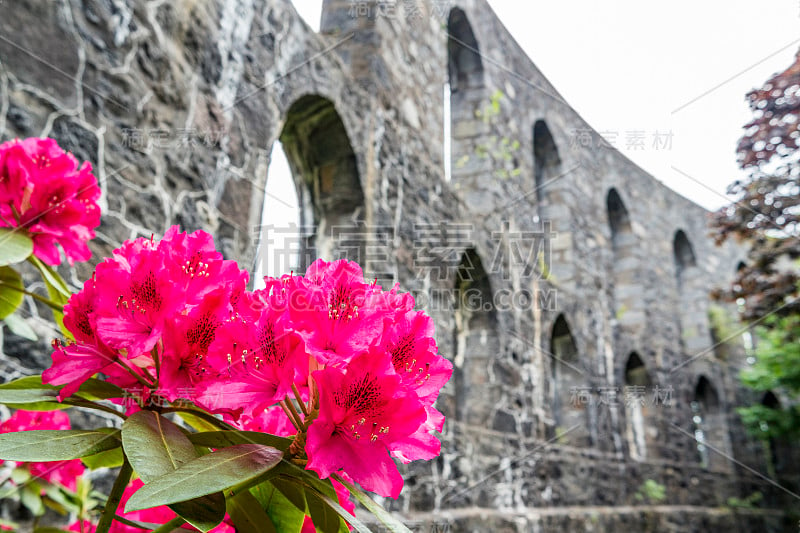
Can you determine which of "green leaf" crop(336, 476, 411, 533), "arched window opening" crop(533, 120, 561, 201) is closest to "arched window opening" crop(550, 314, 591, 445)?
"arched window opening" crop(533, 120, 561, 201)

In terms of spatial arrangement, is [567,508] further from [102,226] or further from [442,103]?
[102,226]

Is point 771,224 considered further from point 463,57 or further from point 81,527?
point 81,527

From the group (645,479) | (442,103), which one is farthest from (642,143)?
(645,479)

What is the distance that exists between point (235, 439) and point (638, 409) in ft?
24.5

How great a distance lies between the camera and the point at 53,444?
50cm

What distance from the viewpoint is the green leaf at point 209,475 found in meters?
0.39

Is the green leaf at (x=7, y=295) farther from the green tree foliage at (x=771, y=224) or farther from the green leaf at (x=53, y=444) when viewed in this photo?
the green tree foliage at (x=771, y=224)

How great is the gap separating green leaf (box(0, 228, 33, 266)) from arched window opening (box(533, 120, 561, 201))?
6.33m

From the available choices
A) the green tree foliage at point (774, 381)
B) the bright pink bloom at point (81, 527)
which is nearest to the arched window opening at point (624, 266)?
the green tree foliage at point (774, 381)

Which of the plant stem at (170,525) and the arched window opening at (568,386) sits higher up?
the arched window opening at (568,386)

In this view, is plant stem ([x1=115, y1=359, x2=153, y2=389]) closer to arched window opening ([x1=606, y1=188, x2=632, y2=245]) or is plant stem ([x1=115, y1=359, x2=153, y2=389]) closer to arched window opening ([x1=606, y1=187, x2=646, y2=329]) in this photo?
arched window opening ([x1=606, y1=187, x2=646, y2=329])

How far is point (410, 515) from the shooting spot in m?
3.19

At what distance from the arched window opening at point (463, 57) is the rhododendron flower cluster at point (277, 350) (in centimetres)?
527

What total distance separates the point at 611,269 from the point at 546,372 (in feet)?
8.93
